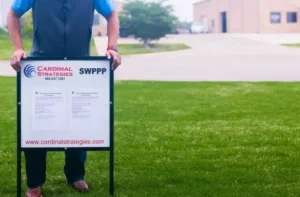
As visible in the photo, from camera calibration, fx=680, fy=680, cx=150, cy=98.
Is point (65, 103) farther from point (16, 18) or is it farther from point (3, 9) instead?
point (3, 9)

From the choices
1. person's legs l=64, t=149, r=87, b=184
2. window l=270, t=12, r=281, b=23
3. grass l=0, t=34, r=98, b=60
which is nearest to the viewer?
person's legs l=64, t=149, r=87, b=184

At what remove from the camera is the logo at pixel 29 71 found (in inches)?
187

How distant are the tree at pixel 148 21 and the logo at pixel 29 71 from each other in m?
37.0

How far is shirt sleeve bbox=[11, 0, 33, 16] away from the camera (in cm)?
496

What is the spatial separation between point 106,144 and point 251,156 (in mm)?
2553

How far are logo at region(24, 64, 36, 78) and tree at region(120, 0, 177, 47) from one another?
3697 cm

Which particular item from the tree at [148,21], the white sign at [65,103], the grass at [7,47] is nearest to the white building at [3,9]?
the grass at [7,47]

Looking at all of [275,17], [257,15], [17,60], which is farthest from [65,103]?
[275,17]

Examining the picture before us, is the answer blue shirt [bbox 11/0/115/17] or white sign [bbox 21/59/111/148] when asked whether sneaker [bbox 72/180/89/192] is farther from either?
blue shirt [bbox 11/0/115/17]

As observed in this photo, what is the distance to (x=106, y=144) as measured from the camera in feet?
16.3

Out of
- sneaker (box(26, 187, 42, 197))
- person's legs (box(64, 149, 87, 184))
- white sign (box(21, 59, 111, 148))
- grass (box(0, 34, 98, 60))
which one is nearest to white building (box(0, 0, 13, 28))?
grass (box(0, 34, 98, 60))

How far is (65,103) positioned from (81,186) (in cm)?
104

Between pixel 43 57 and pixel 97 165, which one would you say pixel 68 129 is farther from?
pixel 97 165

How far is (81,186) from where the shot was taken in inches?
221
